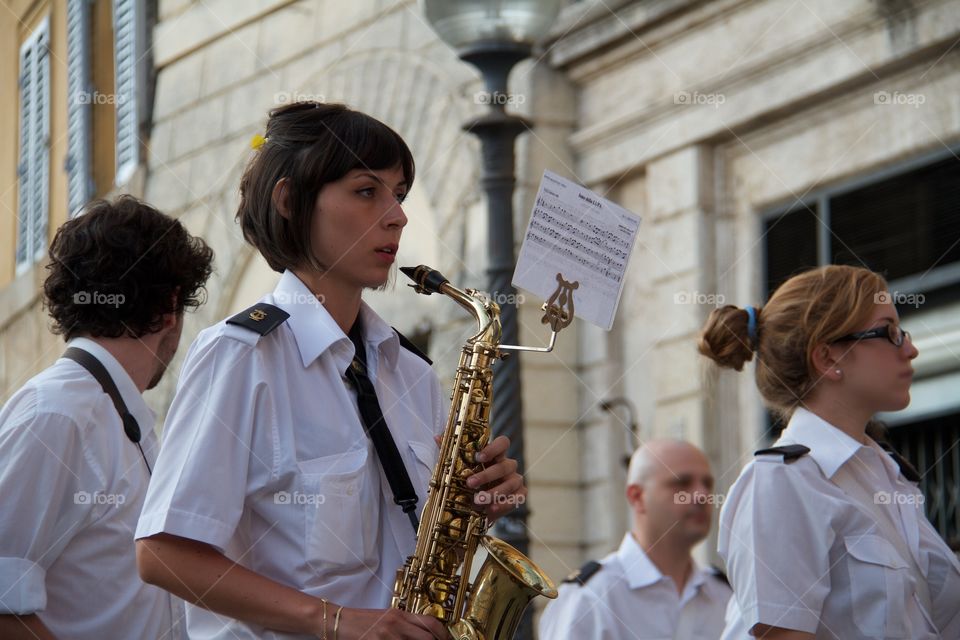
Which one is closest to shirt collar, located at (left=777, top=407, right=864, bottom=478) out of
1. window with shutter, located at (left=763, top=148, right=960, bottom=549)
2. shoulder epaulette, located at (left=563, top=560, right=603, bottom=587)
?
shoulder epaulette, located at (left=563, top=560, right=603, bottom=587)

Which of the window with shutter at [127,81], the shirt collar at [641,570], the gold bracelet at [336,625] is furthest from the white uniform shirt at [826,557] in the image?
the window with shutter at [127,81]

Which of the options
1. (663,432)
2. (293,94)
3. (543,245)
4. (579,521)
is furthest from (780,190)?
(543,245)

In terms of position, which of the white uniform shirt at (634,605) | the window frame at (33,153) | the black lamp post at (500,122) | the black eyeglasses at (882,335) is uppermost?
the window frame at (33,153)

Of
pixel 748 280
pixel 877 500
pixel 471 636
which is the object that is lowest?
pixel 471 636

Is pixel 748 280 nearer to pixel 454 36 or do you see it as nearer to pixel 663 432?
pixel 663 432

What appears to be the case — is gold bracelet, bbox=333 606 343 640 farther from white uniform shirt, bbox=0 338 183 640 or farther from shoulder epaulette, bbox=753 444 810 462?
shoulder epaulette, bbox=753 444 810 462

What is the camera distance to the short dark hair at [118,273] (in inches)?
167

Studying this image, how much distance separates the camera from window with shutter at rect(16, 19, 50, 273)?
12984 millimetres

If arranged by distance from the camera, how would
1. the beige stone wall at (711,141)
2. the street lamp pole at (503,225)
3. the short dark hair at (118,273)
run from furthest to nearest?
1. the beige stone wall at (711,141)
2. the street lamp pole at (503,225)
3. the short dark hair at (118,273)

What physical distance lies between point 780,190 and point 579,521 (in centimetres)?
235

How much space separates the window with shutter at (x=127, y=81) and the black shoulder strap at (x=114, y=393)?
9.79 metres

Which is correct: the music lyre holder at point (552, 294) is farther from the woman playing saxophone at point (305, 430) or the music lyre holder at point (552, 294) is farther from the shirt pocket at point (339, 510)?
the shirt pocket at point (339, 510)

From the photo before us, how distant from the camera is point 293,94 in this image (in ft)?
37.1

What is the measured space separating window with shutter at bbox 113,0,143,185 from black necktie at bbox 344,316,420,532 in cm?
1061
